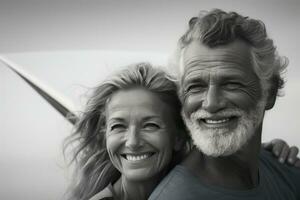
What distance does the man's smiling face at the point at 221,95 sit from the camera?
131 centimetres

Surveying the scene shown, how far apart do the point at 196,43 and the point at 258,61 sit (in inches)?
7.8

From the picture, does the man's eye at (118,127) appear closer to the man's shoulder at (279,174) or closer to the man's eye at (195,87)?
the man's eye at (195,87)

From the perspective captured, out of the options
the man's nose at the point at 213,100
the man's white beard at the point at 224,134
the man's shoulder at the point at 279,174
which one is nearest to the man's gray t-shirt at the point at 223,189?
the man's shoulder at the point at 279,174

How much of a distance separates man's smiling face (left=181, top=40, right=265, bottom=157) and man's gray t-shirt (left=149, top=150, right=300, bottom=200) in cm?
10

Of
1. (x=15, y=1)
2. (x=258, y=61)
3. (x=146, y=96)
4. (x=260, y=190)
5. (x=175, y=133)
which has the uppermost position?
(x=15, y=1)

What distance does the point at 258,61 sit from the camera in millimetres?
1368

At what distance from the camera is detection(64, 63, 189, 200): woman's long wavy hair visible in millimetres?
1563

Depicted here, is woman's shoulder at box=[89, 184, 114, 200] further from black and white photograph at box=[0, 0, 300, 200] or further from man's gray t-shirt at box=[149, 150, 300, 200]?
man's gray t-shirt at box=[149, 150, 300, 200]

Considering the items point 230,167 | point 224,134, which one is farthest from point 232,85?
point 230,167

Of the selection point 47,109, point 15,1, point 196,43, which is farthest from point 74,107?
point 196,43

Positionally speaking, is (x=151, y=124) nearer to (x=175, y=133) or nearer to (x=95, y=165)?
(x=175, y=133)

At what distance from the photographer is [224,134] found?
1345 millimetres

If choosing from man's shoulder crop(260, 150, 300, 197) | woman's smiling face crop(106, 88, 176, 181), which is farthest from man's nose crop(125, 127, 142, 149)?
man's shoulder crop(260, 150, 300, 197)

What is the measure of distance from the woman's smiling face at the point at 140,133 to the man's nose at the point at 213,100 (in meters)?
0.25
